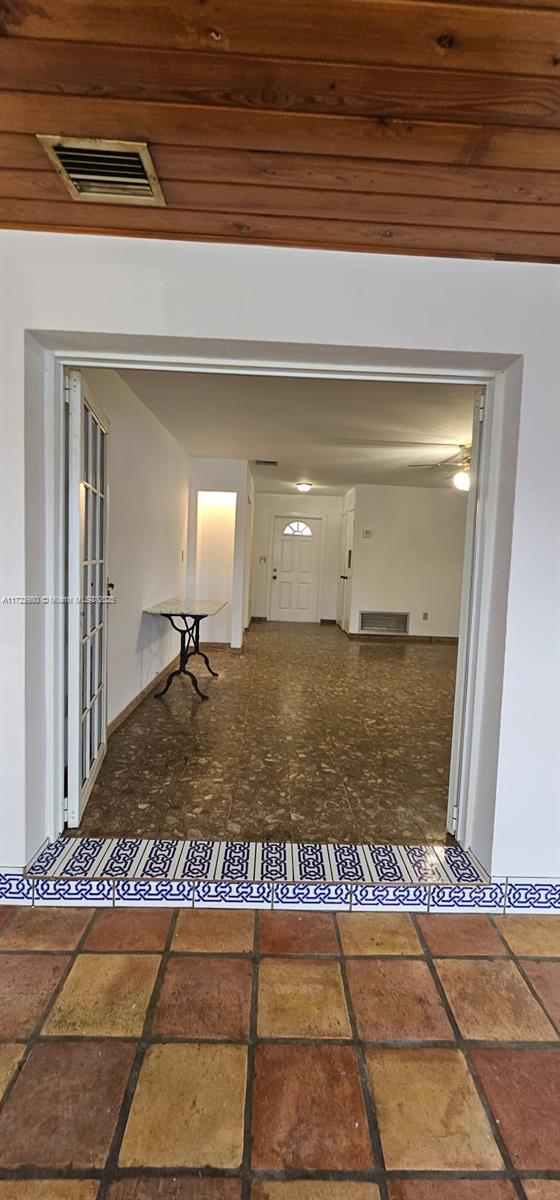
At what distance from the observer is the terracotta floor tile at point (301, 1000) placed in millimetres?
1396

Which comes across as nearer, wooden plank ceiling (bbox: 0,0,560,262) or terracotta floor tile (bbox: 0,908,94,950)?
wooden plank ceiling (bbox: 0,0,560,262)

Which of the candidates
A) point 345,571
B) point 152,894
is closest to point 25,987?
point 152,894

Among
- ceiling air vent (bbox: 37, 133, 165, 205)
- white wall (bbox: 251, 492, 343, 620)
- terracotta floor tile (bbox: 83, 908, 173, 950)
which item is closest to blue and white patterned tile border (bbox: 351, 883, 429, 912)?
terracotta floor tile (bbox: 83, 908, 173, 950)

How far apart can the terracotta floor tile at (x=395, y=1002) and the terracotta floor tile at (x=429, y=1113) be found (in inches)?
2.2

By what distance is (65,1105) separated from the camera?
1.18m

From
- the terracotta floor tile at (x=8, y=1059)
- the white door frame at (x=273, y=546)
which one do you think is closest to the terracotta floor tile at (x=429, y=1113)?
the terracotta floor tile at (x=8, y=1059)

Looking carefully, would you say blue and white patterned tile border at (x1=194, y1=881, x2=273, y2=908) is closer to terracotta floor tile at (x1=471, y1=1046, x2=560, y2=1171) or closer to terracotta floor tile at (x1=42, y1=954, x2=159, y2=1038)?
terracotta floor tile at (x1=42, y1=954, x2=159, y2=1038)

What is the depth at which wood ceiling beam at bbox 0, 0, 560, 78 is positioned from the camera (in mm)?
963

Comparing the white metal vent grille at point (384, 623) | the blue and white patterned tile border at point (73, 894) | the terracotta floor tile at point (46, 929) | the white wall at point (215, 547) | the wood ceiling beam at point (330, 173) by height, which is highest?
the wood ceiling beam at point (330, 173)

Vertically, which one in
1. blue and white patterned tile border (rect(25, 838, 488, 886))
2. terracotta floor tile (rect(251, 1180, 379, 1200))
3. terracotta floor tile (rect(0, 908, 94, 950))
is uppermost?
blue and white patterned tile border (rect(25, 838, 488, 886))

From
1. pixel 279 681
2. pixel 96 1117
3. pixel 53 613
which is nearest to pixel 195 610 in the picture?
pixel 279 681

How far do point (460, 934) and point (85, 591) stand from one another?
6.19 ft

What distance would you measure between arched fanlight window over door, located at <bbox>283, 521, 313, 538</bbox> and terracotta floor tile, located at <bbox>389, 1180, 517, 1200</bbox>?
8514 mm

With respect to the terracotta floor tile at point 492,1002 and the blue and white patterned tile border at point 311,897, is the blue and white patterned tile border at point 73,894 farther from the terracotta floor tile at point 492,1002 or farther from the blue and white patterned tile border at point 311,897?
the terracotta floor tile at point 492,1002
